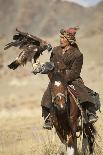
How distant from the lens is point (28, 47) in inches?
347

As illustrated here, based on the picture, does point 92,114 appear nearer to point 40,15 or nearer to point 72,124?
point 72,124

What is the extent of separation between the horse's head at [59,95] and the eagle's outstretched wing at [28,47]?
0.64 metres

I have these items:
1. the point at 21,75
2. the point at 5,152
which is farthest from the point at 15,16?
the point at 5,152

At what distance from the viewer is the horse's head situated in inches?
314

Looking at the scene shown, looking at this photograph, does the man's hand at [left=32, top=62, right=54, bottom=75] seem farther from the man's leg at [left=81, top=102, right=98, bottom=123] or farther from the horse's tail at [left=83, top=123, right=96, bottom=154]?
the horse's tail at [left=83, top=123, right=96, bottom=154]

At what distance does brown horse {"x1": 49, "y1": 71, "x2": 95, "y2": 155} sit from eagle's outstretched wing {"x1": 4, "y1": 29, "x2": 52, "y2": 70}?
1.82 feet

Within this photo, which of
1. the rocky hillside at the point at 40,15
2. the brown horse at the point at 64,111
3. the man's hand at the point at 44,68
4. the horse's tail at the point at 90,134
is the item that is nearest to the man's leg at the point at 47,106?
the brown horse at the point at 64,111

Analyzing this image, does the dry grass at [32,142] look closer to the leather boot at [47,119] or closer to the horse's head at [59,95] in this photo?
the leather boot at [47,119]

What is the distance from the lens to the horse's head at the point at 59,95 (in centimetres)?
797

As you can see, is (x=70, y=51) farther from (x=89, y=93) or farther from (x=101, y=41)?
(x=101, y=41)

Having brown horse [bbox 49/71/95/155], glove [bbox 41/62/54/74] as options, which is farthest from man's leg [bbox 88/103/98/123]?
glove [bbox 41/62/54/74]

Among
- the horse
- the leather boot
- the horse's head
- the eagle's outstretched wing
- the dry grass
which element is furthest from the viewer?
the dry grass

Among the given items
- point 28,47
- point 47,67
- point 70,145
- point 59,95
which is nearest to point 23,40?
point 28,47

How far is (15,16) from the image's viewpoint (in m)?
160
